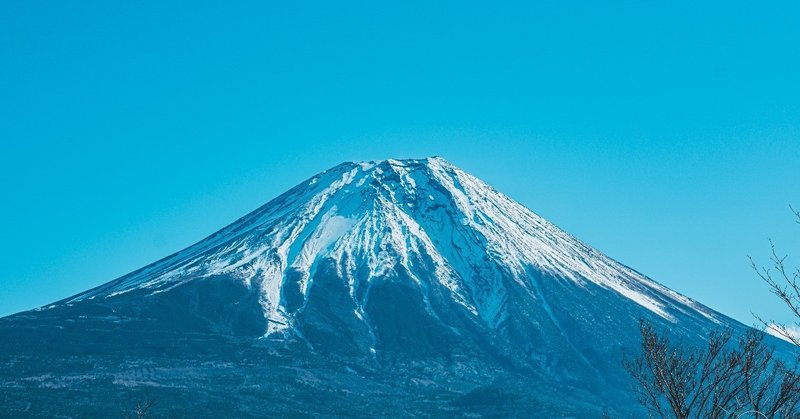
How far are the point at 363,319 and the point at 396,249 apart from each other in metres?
20.5

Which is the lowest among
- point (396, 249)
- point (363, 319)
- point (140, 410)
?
point (140, 410)

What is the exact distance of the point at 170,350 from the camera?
10700cm

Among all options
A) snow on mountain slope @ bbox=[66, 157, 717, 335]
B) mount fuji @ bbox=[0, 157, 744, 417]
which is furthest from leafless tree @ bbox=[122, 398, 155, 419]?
snow on mountain slope @ bbox=[66, 157, 717, 335]

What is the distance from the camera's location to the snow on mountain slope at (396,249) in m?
132

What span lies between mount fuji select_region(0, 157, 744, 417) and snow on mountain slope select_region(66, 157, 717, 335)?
1.16 ft

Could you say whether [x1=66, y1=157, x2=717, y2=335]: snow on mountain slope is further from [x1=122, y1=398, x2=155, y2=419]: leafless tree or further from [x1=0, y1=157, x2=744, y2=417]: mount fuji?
[x1=122, y1=398, x2=155, y2=419]: leafless tree

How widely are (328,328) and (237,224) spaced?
47.1m

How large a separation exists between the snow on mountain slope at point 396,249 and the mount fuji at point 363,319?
35 centimetres

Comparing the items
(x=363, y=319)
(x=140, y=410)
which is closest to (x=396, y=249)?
(x=363, y=319)

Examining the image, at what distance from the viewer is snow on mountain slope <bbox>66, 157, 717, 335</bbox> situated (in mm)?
132125

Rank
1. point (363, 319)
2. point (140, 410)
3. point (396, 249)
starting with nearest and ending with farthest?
point (140, 410)
point (363, 319)
point (396, 249)

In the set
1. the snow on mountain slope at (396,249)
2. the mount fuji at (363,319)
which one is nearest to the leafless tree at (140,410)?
the mount fuji at (363,319)

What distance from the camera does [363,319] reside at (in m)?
124

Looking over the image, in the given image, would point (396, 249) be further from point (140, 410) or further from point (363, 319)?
point (140, 410)
